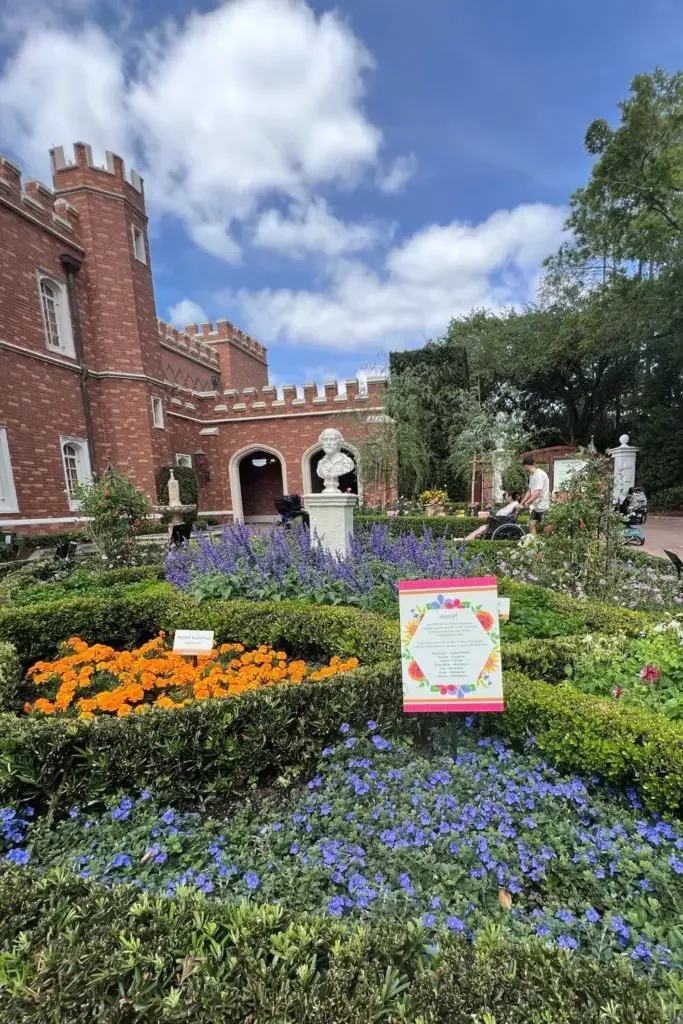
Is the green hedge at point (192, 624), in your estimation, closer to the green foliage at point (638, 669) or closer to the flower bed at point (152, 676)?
the flower bed at point (152, 676)

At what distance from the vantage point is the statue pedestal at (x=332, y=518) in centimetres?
525

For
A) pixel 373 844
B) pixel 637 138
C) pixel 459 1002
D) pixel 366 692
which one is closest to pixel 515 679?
pixel 366 692

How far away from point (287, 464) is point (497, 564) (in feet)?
39.9

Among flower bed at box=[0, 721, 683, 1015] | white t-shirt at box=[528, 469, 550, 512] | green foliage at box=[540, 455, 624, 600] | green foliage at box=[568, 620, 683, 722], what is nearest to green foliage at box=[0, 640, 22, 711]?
flower bed at box=[0, 721, 683, 1015]

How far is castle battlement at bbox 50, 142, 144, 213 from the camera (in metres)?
11.4

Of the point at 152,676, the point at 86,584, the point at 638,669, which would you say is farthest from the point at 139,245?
the point at 638,669

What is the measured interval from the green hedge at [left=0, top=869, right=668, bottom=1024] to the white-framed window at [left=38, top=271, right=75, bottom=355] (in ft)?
42.8

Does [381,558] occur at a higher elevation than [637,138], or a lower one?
lower

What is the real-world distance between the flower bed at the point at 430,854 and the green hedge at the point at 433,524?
737 cm

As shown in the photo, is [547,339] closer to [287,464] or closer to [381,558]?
[287,464]

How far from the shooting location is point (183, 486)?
14.3m

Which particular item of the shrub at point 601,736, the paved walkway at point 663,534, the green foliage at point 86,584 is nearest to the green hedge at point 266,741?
the shrub at point 601,736

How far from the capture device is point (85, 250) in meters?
11.8

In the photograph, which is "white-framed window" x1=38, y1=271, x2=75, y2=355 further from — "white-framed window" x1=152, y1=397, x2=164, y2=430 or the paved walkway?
the paved walkway
